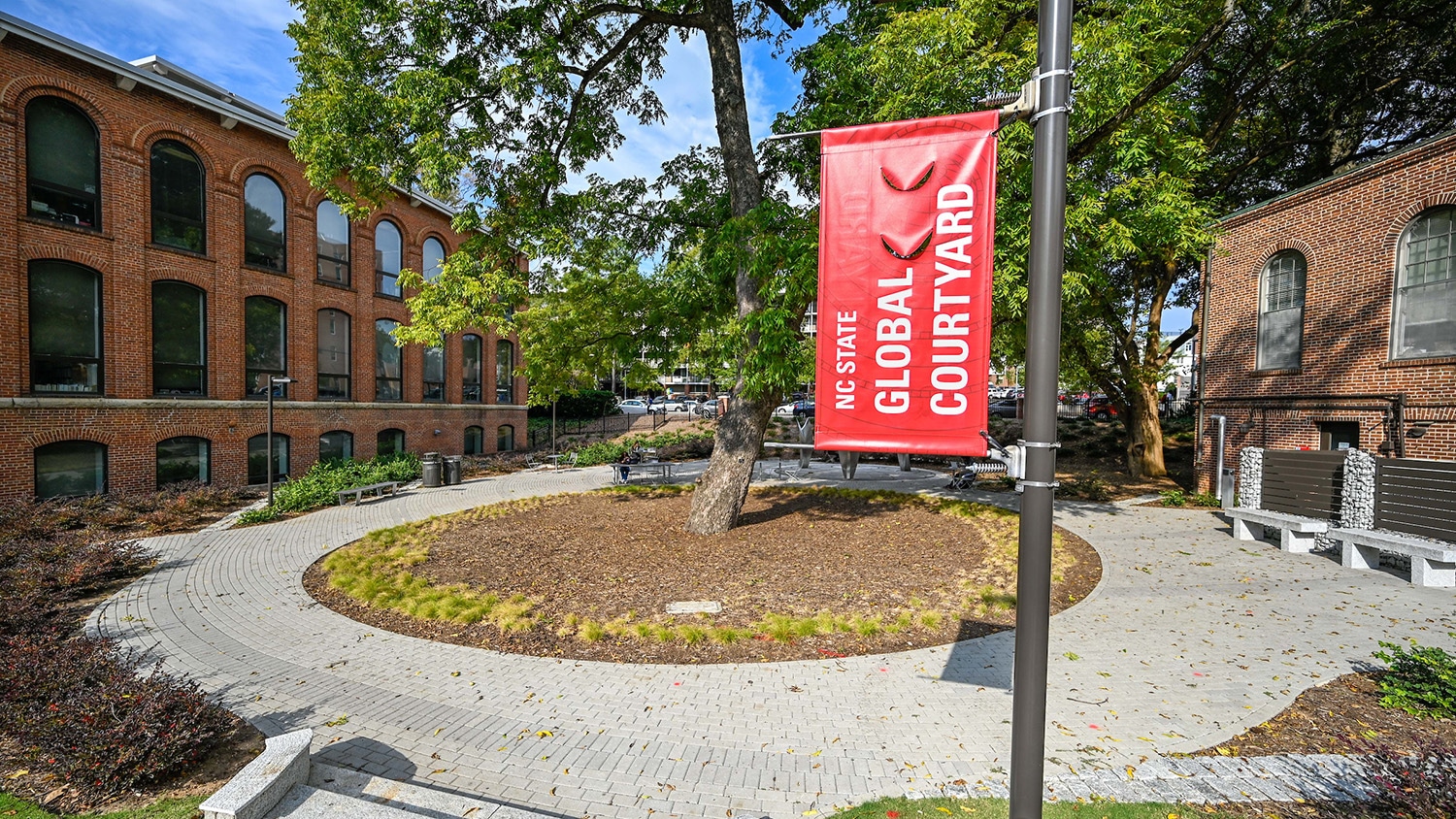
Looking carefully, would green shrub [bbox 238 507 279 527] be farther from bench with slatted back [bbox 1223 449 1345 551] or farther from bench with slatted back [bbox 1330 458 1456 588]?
bench with slatted back [bbox 1330 458 1456 588]

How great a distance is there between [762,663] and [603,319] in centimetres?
924

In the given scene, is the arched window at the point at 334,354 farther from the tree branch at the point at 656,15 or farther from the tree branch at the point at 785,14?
the tree branch at the point at 785,14

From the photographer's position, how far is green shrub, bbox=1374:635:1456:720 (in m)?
4.54

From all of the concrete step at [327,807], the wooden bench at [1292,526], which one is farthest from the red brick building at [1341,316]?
the concrete step at [327,807]

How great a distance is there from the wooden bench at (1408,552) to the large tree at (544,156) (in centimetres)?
908

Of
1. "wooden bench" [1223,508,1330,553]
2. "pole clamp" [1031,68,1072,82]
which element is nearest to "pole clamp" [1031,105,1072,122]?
"pole clamp" [1031,68,1072,82]

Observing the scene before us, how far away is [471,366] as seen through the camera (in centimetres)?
2473

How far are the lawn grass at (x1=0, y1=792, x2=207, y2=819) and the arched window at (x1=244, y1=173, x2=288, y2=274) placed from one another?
1690cm

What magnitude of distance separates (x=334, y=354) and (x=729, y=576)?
17087 mm

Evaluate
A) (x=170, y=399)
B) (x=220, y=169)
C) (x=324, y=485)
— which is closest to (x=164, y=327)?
(x=170, y=399)

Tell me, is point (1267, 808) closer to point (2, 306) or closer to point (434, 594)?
point (434, 594)

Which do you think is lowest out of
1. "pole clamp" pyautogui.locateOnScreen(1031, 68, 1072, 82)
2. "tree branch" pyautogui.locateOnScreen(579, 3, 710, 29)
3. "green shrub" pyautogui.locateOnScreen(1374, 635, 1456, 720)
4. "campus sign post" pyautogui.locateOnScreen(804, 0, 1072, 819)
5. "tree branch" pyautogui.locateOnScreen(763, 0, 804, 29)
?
"green shrub" pyautogui.locateOnScreen(1374, 635, 1456, 720)

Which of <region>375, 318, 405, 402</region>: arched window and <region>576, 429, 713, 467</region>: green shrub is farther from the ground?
<region>375, 318, 405, 402</region>: arched window

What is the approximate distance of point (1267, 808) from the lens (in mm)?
3484
